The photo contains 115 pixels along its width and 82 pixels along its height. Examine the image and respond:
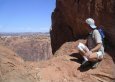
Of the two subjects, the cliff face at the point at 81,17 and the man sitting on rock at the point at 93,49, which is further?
the cliff face at the point at 81,17

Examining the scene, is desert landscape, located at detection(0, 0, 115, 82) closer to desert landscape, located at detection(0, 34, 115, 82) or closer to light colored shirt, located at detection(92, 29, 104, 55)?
desert landscape, located at detection(0, 34, 115, 82)

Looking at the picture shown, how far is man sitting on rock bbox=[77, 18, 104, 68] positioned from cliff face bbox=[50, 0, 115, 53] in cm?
85

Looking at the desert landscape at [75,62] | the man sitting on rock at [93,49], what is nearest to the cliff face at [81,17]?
the desert landscape at [75,62]

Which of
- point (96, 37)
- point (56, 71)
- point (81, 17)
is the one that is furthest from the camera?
point (81, 17)

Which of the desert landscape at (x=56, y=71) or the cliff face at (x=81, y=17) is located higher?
the cliff face at (x=81, y=17)

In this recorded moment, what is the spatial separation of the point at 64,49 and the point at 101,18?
2.41 metres

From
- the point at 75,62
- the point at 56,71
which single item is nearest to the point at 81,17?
the point at 75,62

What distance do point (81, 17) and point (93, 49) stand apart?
2.78 metres

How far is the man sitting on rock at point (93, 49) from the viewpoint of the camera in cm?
994

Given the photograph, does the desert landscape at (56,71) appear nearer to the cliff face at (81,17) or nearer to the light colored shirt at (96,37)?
the light colored shirt at (96,37)

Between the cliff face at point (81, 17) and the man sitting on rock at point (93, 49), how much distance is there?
854 millimetres

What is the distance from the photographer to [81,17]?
Answer: 41.0 feet

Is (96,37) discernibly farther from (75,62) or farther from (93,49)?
(75,62)

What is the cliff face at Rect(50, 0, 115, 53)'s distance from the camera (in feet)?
35.3
